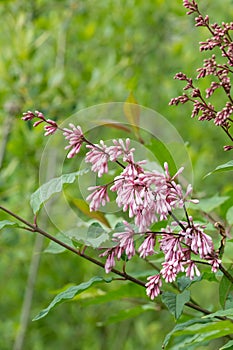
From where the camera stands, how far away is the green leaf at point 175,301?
58 cm

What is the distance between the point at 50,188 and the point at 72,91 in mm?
1155

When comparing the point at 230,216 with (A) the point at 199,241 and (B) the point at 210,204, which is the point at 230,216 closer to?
(B) the point at 210,204

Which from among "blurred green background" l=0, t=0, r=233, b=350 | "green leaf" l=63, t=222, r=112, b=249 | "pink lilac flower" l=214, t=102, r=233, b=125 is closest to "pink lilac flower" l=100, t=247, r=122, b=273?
"green leaf" l=63, t=222, r=112, b=249

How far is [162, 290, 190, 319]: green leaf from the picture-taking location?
583 mm

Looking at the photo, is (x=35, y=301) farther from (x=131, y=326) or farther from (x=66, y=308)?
(x=131, y=326)

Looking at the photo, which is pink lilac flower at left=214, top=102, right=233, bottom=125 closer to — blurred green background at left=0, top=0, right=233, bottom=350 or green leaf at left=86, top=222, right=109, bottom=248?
green leaf at left=86, top=222, right=109, bottom=248

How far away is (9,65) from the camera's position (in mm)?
1663

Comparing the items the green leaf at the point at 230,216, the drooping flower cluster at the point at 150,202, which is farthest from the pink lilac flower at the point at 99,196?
the green leaf at the point at 230,216

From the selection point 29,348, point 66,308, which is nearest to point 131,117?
point 66,308

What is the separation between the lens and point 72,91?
5.70 feet

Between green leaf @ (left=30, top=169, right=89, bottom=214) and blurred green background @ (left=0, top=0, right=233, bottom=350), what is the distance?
0.83 m

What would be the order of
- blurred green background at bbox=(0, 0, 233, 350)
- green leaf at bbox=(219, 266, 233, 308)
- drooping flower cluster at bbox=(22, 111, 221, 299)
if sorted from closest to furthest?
drooping flower cluster at bbox=(22, 111, 221, 299), green leaf at bbox=(219, 266, 233, 308), blurred green background at bbox=(0, 0, 233, 350)

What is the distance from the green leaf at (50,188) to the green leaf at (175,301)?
0.15 m

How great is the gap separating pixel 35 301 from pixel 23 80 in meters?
0.83
